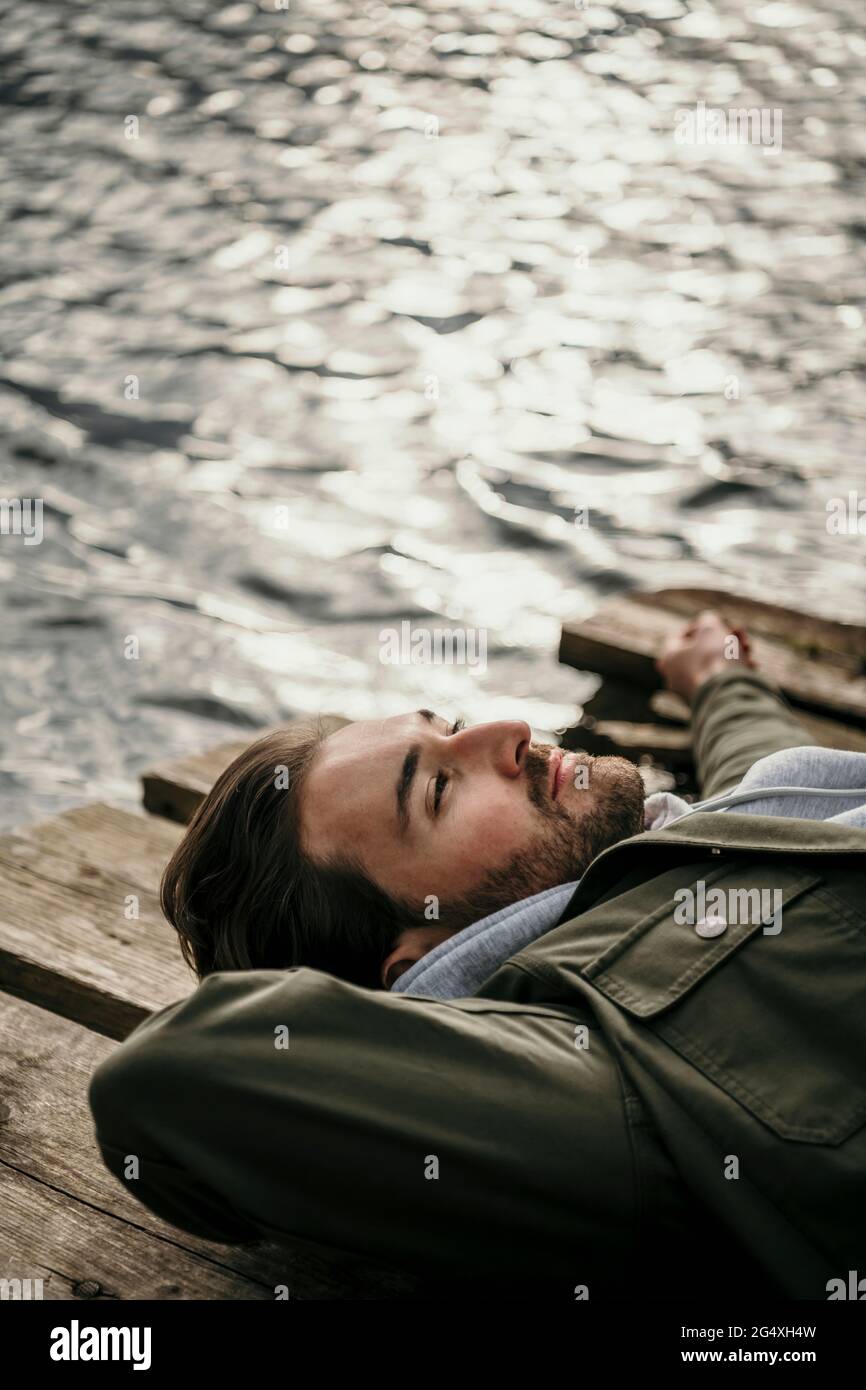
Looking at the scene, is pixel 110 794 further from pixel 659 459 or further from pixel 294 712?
pixel 659 459

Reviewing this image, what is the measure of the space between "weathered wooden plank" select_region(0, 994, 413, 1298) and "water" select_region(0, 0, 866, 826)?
→ 93.7 inches

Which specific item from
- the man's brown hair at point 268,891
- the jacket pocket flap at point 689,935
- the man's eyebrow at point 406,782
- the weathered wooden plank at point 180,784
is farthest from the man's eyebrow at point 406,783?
the weathered wooden plank at point 180,784

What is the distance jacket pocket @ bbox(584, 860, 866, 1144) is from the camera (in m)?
1.85

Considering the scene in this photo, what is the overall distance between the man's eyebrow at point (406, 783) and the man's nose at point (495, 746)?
0.24ft

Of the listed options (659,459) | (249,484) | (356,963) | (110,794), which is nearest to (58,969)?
(356,963)

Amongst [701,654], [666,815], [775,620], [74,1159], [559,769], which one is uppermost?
[559,769]

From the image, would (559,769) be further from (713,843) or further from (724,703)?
(724,703)

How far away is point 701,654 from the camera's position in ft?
14.3

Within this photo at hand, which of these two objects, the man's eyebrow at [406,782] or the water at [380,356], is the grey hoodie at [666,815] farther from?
the water at [380,356]

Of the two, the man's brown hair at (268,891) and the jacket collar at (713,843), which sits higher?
the jacket collar at (713,843)

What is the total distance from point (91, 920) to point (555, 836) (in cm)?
106

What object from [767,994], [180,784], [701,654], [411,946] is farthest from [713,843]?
[701,654]

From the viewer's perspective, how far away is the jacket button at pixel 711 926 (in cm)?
202

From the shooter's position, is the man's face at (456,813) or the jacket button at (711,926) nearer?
the jacket button at (711,926)
